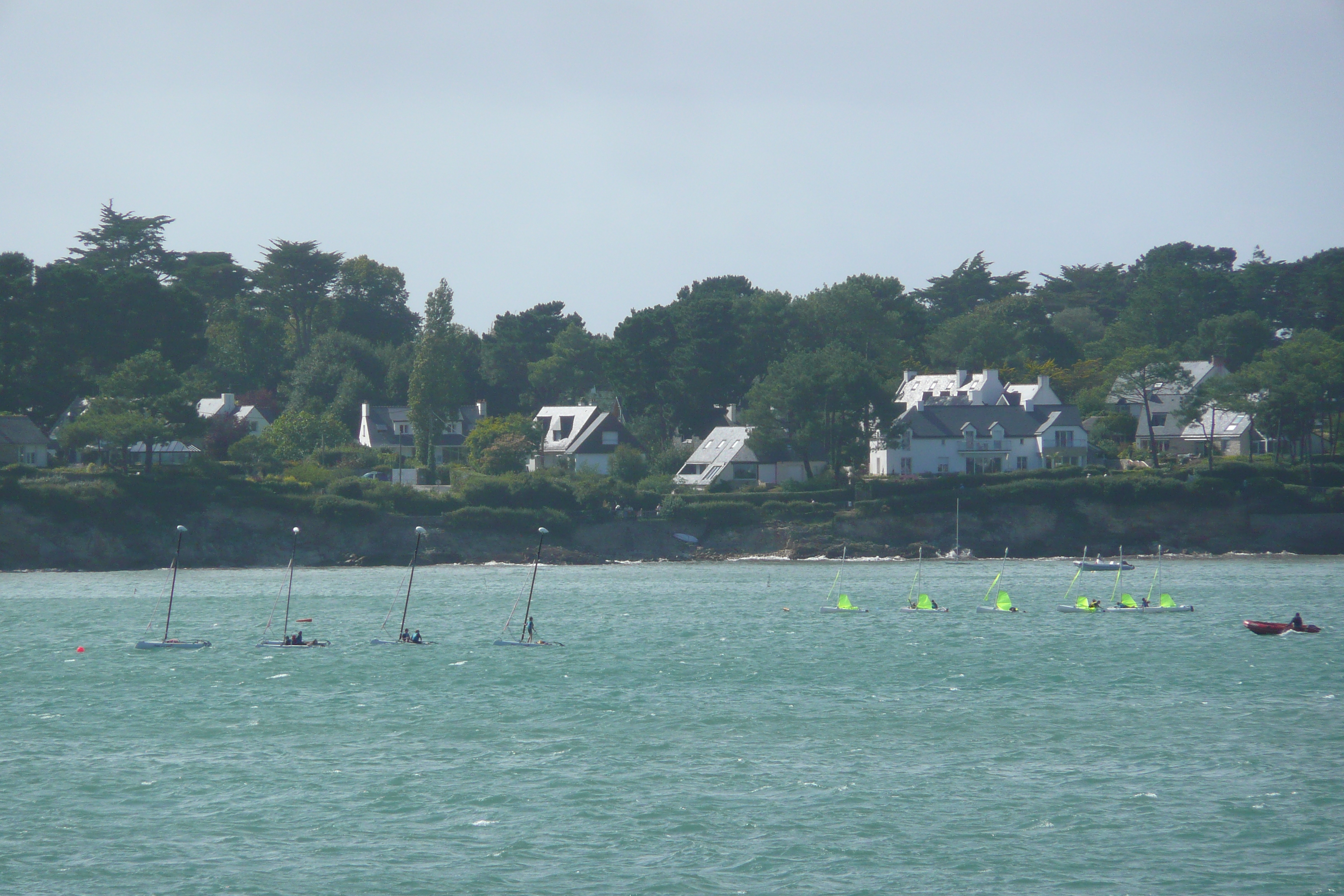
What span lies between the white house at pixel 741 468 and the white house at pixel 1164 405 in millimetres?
32374

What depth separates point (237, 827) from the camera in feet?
90.1

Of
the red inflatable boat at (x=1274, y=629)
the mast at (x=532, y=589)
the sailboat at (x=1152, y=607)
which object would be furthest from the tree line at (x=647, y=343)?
the red inflatable boat at (x=1274, y=629)

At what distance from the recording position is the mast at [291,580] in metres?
54.2

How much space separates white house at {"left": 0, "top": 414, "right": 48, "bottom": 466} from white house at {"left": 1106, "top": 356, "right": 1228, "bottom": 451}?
95.6m

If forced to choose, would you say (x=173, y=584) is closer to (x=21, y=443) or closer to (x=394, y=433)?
(x=21, y=443)

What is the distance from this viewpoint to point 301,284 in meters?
158

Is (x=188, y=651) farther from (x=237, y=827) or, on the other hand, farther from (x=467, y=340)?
(x=467, y=340)

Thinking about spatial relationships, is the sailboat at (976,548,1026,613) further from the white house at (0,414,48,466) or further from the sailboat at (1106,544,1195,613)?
the white house at (0,414,48,466)

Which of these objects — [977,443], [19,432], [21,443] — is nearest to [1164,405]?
[977,443]

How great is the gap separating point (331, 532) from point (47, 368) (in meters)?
33.1

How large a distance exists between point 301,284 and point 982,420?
278ft

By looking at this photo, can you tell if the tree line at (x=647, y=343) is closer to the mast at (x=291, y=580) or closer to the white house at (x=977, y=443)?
the white house at (x=977, y=443)

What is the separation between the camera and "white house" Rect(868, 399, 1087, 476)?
11631 centimetres

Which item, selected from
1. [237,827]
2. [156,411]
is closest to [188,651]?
[237,827]
